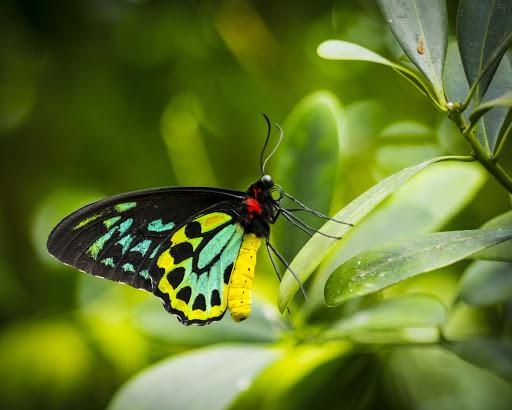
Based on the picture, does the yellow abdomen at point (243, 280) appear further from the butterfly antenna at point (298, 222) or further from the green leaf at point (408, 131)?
the green leaf at point (408, 131)

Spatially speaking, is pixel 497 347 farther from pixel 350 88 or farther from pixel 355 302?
pixel 350 88

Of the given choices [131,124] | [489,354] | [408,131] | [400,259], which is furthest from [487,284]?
[131,124]

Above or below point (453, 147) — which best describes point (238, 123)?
above

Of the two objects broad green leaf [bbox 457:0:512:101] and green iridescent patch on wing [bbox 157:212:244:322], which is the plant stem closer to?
broad green leaf [bbox 457:0:512:101]

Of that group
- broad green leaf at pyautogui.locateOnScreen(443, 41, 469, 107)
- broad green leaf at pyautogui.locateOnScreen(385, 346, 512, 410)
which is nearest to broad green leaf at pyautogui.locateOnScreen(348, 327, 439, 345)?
broad green leaf at pyautogui.locateOnScreen(385, 346, 512, 410)

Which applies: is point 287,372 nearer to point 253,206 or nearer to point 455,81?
point 253,206

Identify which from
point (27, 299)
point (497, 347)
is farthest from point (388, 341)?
point (27, 299)
